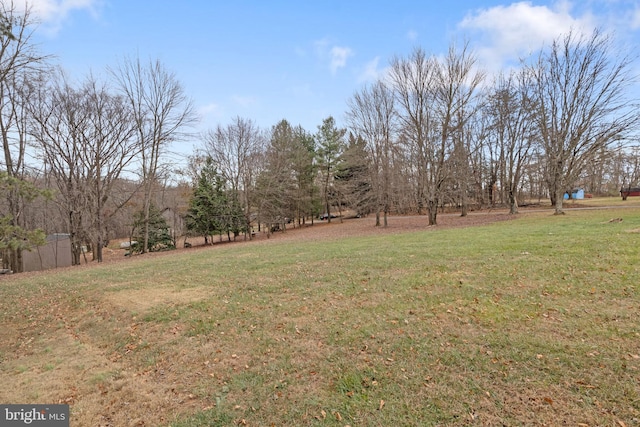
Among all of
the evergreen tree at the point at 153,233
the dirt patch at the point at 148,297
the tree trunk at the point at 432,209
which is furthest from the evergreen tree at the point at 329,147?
the dirt patch at the point at 148,297

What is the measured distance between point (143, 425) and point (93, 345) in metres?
2.50

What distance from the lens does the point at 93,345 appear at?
4.42 metres

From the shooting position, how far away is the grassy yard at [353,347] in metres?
2.66

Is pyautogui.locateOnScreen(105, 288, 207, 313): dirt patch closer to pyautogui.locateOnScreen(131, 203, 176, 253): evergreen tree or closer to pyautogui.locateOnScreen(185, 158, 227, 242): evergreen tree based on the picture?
pyautogui.locateOnScreen(131, 203, 176, 253): evergreen tree

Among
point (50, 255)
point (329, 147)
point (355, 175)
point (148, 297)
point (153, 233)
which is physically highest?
point (329, 147)

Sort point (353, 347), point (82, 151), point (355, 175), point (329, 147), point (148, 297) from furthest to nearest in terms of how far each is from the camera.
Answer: point (329, 147) → point (355, 175) → point (82, 151) → point (148, 297) → point (353, 347)

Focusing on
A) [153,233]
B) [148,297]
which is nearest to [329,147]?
[153,233]

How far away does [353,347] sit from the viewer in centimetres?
373

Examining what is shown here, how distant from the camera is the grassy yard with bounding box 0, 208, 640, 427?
266 cm

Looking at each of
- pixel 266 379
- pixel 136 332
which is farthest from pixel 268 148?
pixel 266 379

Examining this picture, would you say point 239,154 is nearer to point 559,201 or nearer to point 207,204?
point 207,204

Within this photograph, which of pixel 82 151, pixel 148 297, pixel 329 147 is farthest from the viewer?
pixel 329 147

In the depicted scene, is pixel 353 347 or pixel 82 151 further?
pixel 82 151

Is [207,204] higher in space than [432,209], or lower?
higher
